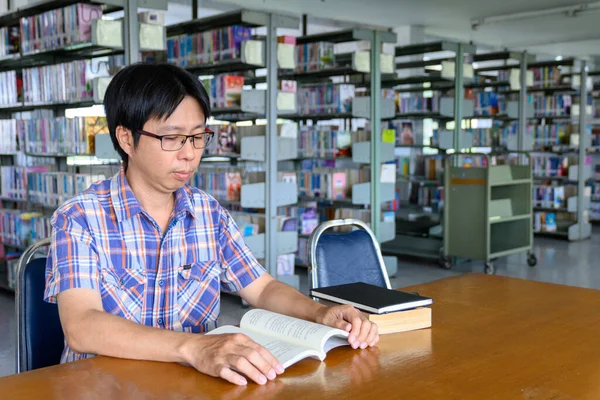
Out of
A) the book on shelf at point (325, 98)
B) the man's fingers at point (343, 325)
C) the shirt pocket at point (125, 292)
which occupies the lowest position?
the man's fingers at point (343, 325)

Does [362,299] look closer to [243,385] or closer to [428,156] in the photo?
[243,385]

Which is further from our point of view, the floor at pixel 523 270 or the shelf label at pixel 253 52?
the floor at pixel 523 270

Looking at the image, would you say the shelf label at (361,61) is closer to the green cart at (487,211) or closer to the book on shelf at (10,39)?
the green cart at (487,211)

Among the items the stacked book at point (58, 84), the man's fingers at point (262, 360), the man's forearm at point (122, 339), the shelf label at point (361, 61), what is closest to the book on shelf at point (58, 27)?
the stacked book at point (58, 84)

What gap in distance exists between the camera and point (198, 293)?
163 centimetres

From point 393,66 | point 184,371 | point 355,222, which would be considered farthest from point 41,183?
point 184,371

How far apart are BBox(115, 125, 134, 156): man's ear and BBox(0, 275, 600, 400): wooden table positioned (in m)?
0.49

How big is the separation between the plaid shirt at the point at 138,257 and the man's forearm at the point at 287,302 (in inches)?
5.1

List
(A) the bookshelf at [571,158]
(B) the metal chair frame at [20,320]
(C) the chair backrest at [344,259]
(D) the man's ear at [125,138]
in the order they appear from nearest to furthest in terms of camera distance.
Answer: (D) the man's ear at [125,138] < (B) the metal chair frame at [20,320] < (C) the chair backrest at [344,259] < (A) the bookshelf at [571,158]

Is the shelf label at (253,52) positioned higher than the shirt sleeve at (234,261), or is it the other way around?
the shelf label at (253,52)

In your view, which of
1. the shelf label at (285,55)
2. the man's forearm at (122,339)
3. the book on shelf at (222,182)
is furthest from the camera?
the book on shelf at (222,182)

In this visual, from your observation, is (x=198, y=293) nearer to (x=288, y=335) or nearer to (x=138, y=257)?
(x=138, y=257)

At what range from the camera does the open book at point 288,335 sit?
4.28 ft

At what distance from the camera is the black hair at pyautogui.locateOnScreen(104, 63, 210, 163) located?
1.48 m
